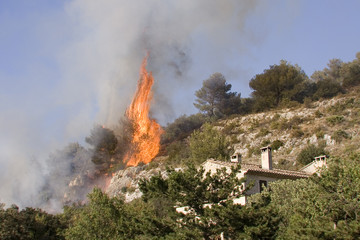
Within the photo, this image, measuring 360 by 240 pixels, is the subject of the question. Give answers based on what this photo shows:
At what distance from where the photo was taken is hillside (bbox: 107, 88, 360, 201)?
51188mm

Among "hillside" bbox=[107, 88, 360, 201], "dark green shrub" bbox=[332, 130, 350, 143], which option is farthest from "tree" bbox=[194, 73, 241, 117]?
"dark green shrub" bbox=[332, 130, 350, 143]

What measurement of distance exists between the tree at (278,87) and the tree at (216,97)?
5.70m

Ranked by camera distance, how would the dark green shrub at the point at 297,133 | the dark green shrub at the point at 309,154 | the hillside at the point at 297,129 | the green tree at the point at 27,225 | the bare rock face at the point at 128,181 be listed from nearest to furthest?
the green tree at the point at 27,225, the dark green shrub at the point at 309,154, the hillside at the point at 297,129, the bare rock face at the point at 128,181, the dark green shrub at the point at 297,133

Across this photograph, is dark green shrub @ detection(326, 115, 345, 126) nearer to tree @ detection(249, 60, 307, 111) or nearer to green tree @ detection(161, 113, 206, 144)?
tree @ detection(249, 60, 307, 111)

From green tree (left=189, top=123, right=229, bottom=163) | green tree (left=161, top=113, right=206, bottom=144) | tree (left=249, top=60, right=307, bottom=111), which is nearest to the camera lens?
green tree (left=189, top=123, right=229, bottom=163)

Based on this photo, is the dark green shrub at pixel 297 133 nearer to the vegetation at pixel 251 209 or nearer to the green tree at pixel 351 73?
the green tree at pixel 351 73

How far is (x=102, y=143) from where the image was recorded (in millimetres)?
68938

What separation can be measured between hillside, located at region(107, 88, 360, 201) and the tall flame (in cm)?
354

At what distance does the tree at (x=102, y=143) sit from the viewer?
225ft

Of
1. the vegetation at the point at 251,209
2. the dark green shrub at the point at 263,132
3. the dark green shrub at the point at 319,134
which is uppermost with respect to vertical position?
the dark green shrub at the point at 263,132

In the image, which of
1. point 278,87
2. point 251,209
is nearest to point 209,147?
point 251,209

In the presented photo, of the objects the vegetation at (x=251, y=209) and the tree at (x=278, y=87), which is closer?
the vegetation at (x=251, y=209)

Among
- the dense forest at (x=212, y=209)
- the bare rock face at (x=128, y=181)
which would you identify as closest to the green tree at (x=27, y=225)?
the dense forest at (x=212, y=209)

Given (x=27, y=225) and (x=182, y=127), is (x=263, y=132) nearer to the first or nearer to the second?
(x=182, y=127)
